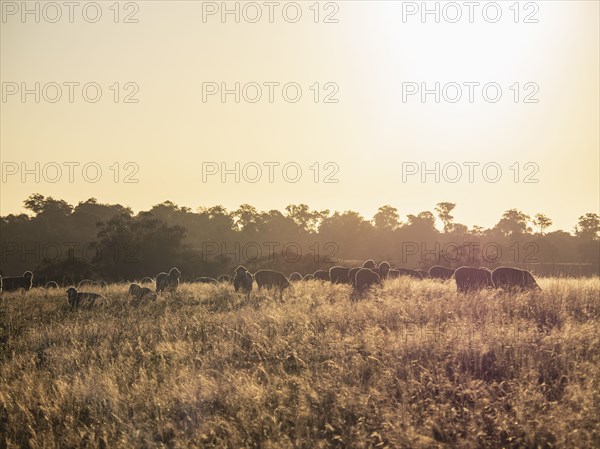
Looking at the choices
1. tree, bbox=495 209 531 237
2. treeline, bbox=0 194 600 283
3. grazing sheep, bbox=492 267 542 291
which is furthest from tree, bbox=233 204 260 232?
grazing sheep, bbox=492 267 542 291

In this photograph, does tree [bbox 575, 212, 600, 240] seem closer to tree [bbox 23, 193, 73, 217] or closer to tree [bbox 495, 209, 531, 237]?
tree [bbox 495, 209, 531, 237]

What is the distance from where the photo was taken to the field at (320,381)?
6.71m

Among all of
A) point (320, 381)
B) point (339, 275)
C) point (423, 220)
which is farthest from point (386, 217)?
point (320, 381)

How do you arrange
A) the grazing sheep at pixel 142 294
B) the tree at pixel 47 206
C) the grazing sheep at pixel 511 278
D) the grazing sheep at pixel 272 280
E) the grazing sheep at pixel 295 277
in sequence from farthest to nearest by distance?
the tree at pixel 47 206 < the grazing sheep at pixel 295 277 < the grazing sheep at pixel 272 280 < the grazing sheep at pixel 142 294 < the grazing sheep at pixel 511 278

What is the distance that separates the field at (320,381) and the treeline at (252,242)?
3150 centimetres

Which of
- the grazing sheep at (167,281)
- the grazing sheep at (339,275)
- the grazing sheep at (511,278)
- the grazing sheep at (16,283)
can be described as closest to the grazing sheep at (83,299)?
the grazing sheep at (167,281)

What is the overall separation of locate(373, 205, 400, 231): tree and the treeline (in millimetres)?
210

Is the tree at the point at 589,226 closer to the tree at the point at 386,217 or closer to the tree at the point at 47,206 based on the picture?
the tree at the point at 386,217

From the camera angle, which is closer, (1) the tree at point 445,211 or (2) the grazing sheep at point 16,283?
(2) the grazing sheep at point 16,283

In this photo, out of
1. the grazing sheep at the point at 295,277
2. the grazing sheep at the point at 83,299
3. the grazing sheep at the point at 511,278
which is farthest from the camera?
the grazing sheep at the point at 295,277

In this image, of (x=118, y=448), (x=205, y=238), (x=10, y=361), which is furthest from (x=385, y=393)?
(x=205, y=238)

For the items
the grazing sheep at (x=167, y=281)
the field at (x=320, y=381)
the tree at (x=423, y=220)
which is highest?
the tree at (x=423, y=220)

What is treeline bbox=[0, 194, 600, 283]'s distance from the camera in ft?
194

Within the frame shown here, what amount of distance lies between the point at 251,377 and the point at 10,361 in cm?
617
